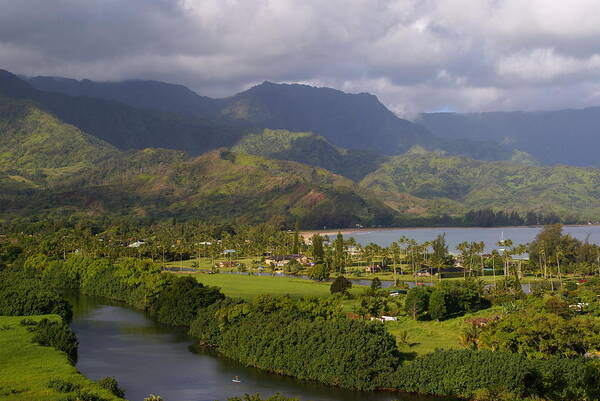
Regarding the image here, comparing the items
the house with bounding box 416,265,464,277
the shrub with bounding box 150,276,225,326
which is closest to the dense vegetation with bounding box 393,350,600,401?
the shrub with bounding box 150,276,225,326

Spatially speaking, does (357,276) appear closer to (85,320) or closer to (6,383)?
(85,320)

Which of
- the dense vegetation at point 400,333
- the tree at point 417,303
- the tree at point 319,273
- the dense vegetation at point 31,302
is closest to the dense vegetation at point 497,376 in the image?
the dense vegetation at point 400,333

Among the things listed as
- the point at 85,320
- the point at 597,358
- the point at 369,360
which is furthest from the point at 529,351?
the point at 85,320

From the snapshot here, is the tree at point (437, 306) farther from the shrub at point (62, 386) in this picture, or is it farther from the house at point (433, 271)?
the house at point (433, 271)

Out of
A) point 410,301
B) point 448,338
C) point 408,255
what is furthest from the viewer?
point 408,255

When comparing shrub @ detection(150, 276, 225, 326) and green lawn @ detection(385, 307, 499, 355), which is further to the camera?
shrub @ detection(150, 276, 225, 326)

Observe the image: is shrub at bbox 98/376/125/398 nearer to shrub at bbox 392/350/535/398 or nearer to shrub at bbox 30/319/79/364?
shrub at bbox 30/319/79/364
